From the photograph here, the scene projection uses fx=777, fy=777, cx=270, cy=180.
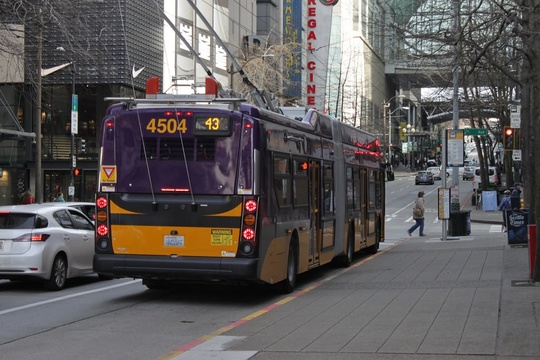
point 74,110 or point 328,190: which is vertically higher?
point 74,110

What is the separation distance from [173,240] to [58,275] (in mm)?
3535

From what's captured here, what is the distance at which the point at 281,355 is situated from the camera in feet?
26.8

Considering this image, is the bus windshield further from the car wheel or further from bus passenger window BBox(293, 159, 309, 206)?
the car wheel

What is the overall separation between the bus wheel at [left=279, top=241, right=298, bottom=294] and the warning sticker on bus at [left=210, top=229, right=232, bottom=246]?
1957 millimetres

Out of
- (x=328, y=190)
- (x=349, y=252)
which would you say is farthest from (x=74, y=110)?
(x=328, y=190)

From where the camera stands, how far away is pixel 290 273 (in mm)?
13430

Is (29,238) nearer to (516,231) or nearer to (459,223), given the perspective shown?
(516,231)

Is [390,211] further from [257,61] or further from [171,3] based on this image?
[171,3]

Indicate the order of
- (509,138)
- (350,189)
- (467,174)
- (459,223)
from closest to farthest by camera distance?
1. (350,189)
2. (459,223)
3. (509,138)
4. (467,174)

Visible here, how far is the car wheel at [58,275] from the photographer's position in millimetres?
14055

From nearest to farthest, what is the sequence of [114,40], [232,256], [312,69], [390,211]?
[232,256]
[114,40]
[312,69]
[390,211]

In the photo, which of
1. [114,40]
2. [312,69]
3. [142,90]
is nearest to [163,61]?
[142,90]

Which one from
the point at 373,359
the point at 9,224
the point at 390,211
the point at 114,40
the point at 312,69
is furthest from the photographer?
the point at 390,211

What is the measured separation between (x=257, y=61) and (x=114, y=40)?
24.5ft
